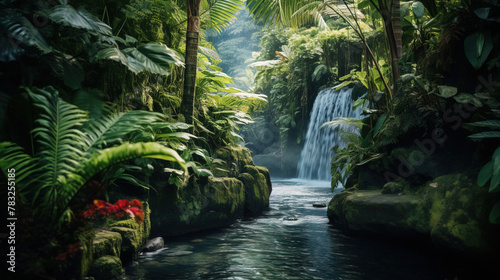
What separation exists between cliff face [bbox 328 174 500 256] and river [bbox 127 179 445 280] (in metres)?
0.22

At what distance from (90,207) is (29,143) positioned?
1.05m

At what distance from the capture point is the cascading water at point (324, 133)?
11.4m

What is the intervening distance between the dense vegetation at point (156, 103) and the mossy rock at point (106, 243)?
58 cm

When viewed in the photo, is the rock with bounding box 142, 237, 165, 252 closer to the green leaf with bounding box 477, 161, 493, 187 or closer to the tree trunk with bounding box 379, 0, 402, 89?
the green leaf with bounding box 477, 161, 493, 187

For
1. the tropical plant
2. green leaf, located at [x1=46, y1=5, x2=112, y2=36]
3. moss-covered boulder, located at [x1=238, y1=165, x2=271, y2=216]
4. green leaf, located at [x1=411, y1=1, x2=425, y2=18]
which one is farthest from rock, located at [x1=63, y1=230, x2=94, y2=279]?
green leaf, located at [x1=411, y1=1, x2=425, y2=18]

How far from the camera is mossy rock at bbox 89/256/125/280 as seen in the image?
110 inches

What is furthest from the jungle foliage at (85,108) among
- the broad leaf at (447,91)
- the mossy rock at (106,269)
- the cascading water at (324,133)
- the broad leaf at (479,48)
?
the cascading water at (324,133)

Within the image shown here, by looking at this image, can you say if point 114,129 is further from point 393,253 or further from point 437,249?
point 437,249

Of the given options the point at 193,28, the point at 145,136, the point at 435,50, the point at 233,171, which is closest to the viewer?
the point at 145,136

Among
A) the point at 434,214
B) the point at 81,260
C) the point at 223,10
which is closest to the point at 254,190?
the point at 434,214

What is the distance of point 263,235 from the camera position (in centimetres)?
483

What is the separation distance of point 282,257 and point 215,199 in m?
1.63

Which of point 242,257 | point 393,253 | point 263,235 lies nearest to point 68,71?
point 242,257

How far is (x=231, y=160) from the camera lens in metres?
6.24
